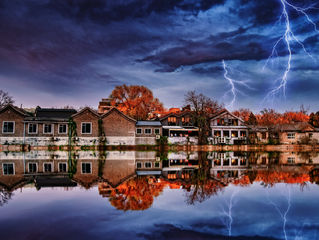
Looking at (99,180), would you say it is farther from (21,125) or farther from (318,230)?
(21,125)

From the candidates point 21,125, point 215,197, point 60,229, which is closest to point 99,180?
point 215,197

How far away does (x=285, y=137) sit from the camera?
54656 millimetres

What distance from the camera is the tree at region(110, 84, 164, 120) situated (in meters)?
67.0

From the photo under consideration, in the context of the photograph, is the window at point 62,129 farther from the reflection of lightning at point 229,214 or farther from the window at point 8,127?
the reflection of lightning at point 229,214

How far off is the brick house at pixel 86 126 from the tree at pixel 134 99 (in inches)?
940

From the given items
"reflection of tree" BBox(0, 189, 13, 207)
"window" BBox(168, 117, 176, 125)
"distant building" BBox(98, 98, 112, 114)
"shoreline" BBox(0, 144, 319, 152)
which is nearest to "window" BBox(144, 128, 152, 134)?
"shoreline" BBox(0, 144, 319, 152)

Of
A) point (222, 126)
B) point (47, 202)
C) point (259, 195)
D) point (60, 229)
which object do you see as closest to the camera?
point (60, 229)

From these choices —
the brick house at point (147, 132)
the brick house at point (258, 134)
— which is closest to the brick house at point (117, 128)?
the brick house at point (147, 132)

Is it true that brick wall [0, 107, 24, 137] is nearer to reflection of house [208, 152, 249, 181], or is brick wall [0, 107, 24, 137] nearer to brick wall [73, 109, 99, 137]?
brick wall [73, 109, 99, 137]

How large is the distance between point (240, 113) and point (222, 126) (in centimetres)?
5403

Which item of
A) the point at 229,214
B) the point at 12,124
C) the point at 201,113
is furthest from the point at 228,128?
the point at 229,214

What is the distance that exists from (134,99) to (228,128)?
25.6m

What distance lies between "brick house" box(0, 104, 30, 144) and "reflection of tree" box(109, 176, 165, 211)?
36069 mm

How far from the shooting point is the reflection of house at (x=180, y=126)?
1927 inches
